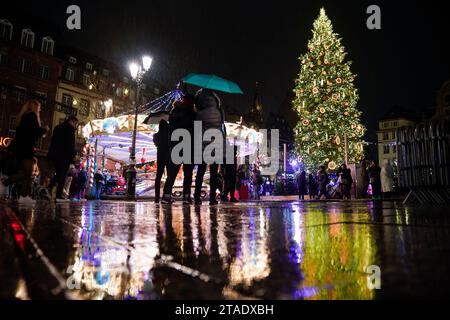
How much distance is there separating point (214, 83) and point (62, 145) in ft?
14.5

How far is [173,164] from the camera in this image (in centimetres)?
578

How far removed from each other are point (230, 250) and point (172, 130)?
Result: 4805 mm

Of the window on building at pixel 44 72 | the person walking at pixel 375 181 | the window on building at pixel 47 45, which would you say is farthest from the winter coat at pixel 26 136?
the window on building at pixel 47 45

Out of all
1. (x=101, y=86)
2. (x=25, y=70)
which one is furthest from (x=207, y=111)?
(x=101, y=86)

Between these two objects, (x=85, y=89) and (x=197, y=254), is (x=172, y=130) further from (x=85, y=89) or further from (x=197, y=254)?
(x=85, y=89)

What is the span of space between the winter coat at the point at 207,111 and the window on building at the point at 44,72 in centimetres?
3397

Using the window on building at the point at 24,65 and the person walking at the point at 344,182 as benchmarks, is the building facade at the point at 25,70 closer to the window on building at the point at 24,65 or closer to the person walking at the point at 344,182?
the window on building at the point at 24,65

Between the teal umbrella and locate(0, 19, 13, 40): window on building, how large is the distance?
99.6 ft

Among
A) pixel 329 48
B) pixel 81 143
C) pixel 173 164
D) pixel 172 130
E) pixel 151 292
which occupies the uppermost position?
pixel 329 48

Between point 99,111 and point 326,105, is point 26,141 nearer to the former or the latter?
point 326,105

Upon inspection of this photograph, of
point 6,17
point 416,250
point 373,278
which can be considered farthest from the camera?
point 6,17

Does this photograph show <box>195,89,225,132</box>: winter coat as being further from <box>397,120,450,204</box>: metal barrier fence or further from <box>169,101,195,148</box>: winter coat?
<box>397,120,450,204</box>: metal barrier fence

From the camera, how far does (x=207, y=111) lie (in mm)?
4984

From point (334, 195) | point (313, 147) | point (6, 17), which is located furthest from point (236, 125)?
point (6, 17)
